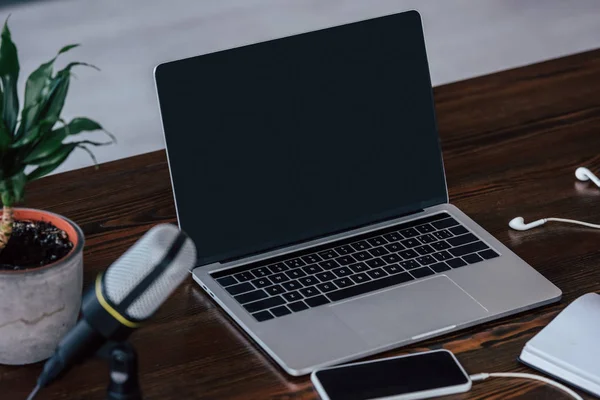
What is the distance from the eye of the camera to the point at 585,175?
4.65 feet

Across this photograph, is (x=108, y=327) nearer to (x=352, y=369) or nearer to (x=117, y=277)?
(x=117, y=277)

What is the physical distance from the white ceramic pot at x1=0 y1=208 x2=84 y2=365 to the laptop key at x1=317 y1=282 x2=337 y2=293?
283 millimetres

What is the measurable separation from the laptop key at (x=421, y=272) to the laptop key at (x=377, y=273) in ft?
0.12

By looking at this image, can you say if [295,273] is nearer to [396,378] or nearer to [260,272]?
[260,272]

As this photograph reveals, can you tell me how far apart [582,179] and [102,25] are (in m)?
2.76

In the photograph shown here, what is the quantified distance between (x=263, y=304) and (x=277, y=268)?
7cm

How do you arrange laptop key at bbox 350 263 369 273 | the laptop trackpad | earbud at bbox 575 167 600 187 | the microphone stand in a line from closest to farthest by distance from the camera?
the microphone stand → the laptop trackpad → laptop key at bbox 350 263 369 273 → earbud at bbox 575 167 600 187

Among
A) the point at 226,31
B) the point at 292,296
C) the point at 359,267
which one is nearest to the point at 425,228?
the point at 359,267

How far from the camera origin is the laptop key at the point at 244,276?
46.5 inches

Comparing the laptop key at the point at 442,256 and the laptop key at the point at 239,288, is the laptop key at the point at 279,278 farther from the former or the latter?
the laptop key at the point at 442,256

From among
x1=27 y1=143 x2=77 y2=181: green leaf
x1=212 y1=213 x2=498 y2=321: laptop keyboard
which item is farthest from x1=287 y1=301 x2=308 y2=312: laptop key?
x1=27 y1=143 x2=77 y2=181: green leaf

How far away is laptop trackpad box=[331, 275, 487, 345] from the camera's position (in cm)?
110

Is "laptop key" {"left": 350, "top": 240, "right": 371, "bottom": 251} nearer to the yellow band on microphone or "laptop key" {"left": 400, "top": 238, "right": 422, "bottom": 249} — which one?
Result: "laptop key" {"left": 400, "top": 238, "right": 422, "bottom": 249}

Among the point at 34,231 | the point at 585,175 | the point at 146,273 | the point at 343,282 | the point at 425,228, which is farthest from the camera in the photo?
the point at 585,175
